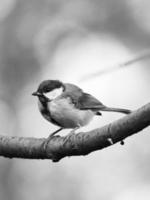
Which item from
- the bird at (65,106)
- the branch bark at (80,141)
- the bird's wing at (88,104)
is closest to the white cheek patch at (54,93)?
the bird at (65,106)

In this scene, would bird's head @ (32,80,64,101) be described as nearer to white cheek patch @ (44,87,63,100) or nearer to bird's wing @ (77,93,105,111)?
white cheek patch @ (44,87,63,100)

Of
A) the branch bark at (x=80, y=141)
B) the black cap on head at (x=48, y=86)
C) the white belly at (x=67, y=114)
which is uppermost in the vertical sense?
the branch bark at (x=80, y=141)

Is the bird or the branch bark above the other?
the branch bark

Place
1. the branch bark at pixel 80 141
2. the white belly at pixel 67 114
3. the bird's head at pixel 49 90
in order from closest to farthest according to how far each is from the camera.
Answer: the branch bark at pixel 80 141
the white belly at pixel 67 114
the bird's head at pixel 49 90

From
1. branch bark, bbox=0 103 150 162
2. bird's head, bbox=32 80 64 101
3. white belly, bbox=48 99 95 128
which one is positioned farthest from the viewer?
bird's head, bbox=32 80 64 101

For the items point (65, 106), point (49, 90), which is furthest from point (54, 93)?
point (65, 106)

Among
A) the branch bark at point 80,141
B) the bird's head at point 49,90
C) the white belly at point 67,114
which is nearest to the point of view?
the branch bark at point 80,141

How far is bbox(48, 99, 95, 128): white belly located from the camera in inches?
141

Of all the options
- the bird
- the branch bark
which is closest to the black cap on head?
the bird

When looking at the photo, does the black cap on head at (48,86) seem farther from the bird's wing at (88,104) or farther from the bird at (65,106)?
the bird's wing at (88,104)

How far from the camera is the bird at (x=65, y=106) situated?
3.60 m

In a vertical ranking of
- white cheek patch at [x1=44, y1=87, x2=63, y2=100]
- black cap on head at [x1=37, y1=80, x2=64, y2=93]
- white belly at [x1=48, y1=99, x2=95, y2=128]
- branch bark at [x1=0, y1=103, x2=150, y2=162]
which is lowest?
white belly at [x1=48, y1=99, x2=95, y2=128]

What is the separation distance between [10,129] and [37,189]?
3.41 feet

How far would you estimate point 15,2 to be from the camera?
7883mm
